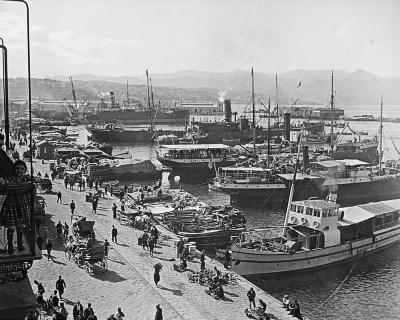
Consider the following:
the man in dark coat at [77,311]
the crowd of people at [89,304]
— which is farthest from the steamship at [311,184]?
the man in dark coat at [77,311]

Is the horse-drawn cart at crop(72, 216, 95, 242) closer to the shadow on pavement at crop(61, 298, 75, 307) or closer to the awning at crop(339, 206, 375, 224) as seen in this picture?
the shadow on pavement at crop(61, 298, 75, 307)

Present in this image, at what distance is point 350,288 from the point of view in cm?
2800

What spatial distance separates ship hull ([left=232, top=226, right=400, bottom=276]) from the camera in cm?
2772

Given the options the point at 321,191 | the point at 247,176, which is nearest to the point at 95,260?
the point at 247,176

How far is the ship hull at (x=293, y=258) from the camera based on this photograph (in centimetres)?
2772

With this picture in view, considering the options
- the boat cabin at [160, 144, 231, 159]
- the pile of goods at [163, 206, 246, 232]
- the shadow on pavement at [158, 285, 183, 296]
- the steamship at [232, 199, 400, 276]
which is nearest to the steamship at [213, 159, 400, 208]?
the pile of goods at [163, 206, 246, 232]

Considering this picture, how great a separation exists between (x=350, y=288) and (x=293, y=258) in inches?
140

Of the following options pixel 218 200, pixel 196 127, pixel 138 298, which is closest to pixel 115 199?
pixel 218 200

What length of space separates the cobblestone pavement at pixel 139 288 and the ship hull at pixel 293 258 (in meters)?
2.38

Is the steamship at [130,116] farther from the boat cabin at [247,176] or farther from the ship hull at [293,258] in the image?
the ship hull at [293,258]

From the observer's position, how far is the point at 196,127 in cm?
11400

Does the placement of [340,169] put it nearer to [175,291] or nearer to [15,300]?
[175,291]

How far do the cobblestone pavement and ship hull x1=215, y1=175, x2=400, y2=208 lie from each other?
22.4m

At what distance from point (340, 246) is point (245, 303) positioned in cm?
1249
